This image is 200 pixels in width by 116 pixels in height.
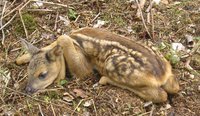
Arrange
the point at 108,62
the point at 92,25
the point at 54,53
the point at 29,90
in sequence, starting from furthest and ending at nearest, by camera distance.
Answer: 1. the point at 92,25
2. the point at 54,53
3. the point at 108,62
4. the point at 29,90

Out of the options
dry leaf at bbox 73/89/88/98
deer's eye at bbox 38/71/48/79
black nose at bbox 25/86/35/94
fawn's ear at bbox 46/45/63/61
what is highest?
fawn's ear at bbox 46/45/63/61

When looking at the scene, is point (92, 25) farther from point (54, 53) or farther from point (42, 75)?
point (42, 75)

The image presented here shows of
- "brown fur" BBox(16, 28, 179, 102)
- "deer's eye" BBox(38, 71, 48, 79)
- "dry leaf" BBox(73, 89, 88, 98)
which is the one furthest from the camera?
"deer's eye" BBox(38, 71, 48, 79)

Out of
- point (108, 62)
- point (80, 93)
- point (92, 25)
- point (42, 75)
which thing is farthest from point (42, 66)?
point (92, 25)

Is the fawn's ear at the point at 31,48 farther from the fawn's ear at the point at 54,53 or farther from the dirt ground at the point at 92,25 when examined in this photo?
the dirt ground at the point at 92,25

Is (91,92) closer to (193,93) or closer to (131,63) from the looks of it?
(131,63)

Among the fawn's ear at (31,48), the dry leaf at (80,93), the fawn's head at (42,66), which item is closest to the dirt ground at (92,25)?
the dry leaf at (80,93)

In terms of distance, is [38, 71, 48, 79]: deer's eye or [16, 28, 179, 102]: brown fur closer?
[16, 28, 179, 102]: brown fur

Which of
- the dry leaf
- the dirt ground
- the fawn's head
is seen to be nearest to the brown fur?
the fawn's head

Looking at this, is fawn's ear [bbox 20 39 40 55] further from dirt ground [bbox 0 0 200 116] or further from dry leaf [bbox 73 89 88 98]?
dry leaf [bbox 73 89 88 98]
